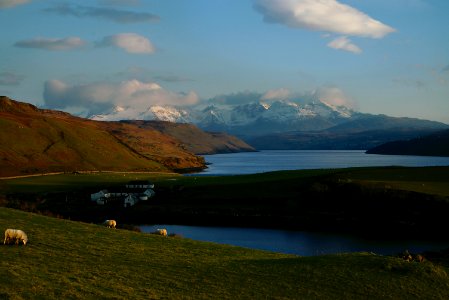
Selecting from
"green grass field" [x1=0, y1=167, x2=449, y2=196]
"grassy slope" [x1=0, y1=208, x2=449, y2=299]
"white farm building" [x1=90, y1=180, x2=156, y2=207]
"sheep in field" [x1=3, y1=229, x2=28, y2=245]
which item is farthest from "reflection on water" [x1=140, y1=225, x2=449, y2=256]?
"sheep in field" [x1=3, y1=229, x2=28, y2=245]

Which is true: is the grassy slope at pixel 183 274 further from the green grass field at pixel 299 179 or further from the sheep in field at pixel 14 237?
the green grass field at pixel 299 179

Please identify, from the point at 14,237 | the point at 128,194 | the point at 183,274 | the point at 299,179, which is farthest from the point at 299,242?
the point at 128,194

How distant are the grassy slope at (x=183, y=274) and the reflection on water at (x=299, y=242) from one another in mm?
30261

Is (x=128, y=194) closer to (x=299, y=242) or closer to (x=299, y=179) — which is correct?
(x=299, y=179)

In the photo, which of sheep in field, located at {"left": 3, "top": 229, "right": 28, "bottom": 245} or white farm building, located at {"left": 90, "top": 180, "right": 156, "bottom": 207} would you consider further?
white farm building, located at {"left": 90, "top": 180, "right": 156, "bottom": 207}

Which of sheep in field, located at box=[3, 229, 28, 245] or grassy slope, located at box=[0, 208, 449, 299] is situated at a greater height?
sheep in field, located at box=[3, 229, 28, 245]

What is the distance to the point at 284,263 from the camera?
2942 cm

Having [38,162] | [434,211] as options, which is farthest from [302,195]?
[38,162]

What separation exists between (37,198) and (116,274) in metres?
95.3

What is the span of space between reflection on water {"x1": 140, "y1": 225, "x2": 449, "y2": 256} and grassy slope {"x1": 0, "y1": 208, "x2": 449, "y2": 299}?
99.3 ft

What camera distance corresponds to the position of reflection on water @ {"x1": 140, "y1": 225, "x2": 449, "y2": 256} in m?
63.0

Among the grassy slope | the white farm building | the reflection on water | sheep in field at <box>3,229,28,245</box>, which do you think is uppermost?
sheep in field at <box>3,229,28,245</box>

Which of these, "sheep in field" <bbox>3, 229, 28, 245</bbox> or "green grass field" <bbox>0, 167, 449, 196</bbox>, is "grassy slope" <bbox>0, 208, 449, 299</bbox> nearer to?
"sheep in field" <bbox>3, 229, 28, 245</bbox>

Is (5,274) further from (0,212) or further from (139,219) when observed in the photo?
(139,219)
